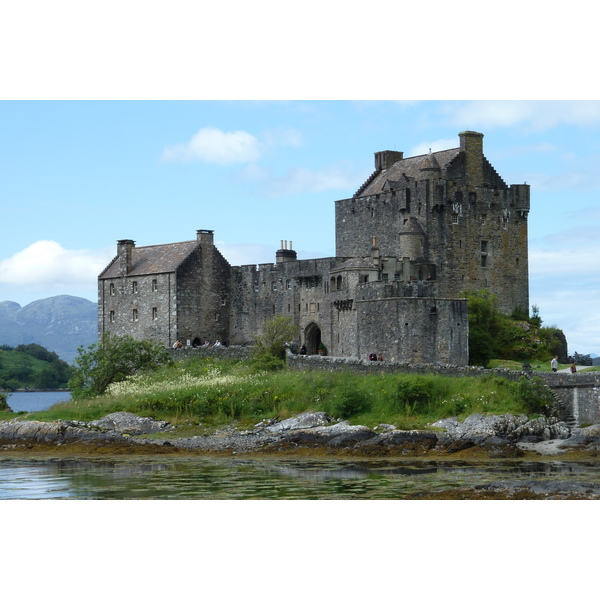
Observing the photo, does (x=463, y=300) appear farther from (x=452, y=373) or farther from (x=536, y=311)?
(x=536, y=311)

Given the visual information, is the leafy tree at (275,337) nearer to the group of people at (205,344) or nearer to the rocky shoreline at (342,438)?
the group of people at (205,344)

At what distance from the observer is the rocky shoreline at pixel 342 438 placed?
38.2m

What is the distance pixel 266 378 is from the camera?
48.9 m

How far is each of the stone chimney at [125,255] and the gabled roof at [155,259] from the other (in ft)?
0.78

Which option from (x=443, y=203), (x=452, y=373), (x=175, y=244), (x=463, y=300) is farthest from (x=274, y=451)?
(x=175, y=244)

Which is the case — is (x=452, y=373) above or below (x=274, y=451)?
above

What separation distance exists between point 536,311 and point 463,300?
13.9 m

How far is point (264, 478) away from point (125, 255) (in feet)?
117

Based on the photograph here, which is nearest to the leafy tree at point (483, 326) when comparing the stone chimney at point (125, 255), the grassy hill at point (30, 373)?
the stone chimney at point (125, 255)

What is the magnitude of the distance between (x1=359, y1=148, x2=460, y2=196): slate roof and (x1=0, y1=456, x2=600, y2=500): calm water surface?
25.7 m

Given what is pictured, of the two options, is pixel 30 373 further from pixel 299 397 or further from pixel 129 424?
pixel 299 397

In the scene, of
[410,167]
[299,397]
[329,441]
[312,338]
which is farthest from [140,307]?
[329,441]

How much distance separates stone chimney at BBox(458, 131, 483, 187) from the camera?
59.5m

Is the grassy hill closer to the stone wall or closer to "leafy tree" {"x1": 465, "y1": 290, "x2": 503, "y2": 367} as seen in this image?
the stone wall
